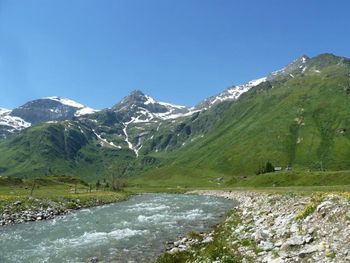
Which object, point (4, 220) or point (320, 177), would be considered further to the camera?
point (320, 177)

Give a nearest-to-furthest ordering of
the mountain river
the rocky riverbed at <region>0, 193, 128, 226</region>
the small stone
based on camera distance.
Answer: the small stone → the mountain river → the rocky riverbed at <region>0, 193, 128, 226</region>

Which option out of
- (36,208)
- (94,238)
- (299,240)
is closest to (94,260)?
(94,238)

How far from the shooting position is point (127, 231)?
46.5m

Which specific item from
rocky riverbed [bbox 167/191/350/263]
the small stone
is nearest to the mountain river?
the small stone

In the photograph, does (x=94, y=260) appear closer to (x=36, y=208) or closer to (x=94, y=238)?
(x=94, y=238)

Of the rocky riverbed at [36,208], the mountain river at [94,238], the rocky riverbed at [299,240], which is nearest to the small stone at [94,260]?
the mountain river at [94,238]

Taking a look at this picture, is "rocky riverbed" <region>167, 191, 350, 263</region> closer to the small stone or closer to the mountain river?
the mountain river

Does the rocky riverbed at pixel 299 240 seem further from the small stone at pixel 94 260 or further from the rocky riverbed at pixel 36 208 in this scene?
the rocky riverbed at pixel 36 208

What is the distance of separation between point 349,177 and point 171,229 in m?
85.2

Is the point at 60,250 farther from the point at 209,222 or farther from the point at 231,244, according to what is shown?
the point at 209,222

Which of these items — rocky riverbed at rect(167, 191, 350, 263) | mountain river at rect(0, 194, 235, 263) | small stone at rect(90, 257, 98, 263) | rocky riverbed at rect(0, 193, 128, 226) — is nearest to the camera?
rocky riverbed at rect(167, 191, 350, 263)

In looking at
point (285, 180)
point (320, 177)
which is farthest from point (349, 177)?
point (285, 180)

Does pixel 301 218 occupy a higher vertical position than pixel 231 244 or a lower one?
higher

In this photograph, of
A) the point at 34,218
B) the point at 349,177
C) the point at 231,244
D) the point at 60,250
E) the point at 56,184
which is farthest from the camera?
the point at 56,184
